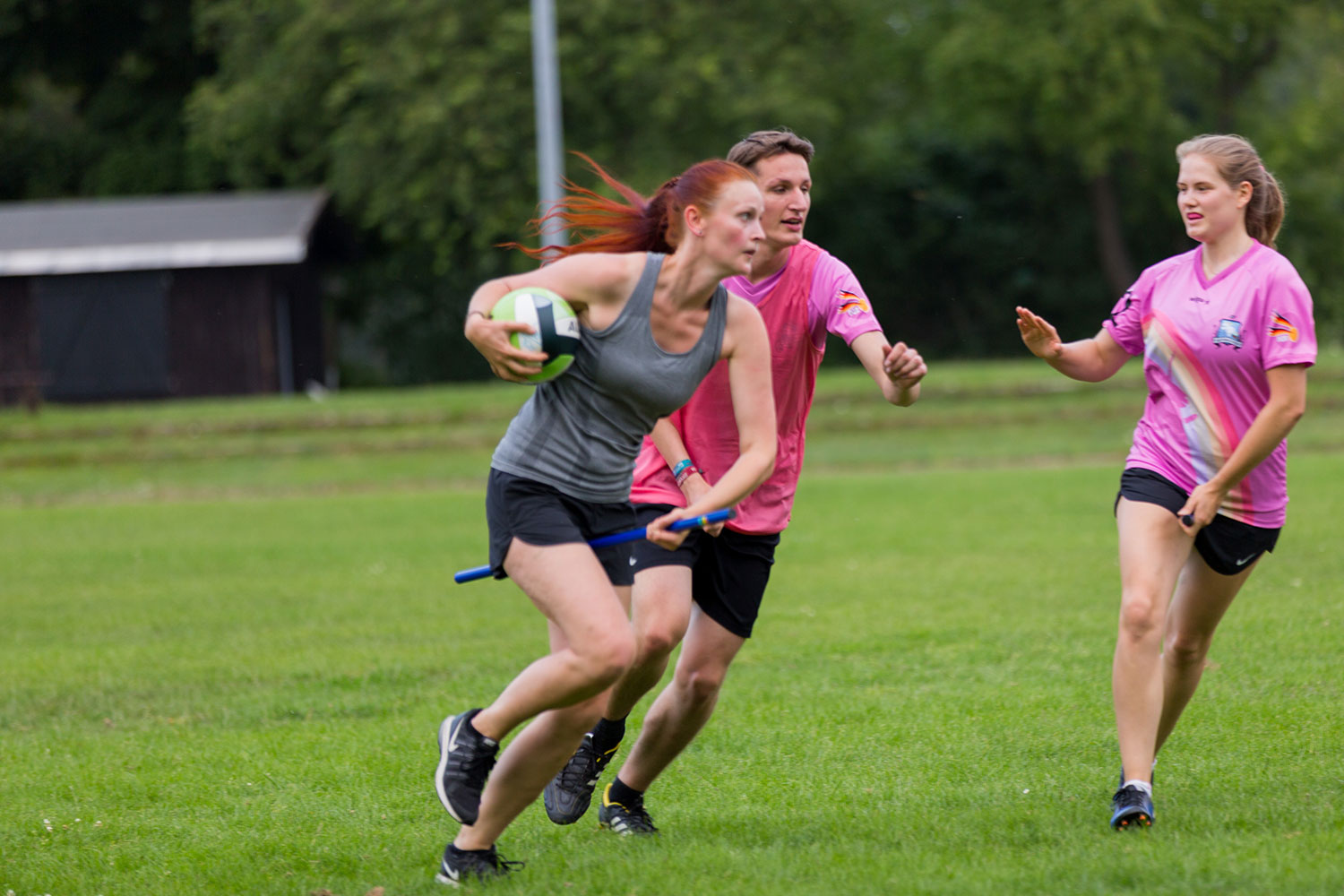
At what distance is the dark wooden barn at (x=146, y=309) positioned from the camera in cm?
3194

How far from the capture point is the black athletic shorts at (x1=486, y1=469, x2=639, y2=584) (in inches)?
177

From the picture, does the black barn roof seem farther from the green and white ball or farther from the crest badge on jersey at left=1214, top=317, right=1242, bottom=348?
the crest badge on jersey at left=1214, top=317, right=1242, bottom=348

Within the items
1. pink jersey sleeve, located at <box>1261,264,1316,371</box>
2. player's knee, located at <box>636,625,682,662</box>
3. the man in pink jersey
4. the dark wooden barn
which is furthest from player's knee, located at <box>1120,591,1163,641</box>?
the dark wooden barn

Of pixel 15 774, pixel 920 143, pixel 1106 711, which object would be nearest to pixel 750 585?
pixel 1106 711

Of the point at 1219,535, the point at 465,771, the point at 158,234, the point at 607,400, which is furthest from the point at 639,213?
the point at 158,234

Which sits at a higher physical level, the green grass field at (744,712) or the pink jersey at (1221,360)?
the pink jersey at (1221,360)

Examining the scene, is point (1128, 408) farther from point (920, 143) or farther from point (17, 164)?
point (17, 164)

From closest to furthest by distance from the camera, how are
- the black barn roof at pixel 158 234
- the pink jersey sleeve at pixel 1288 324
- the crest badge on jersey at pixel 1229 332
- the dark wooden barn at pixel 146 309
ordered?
the pink jersey sleeve at pixel 1288 324
the crest badge on jersey at pixel 1229 332
the black barn roof at pixel 158 234
the dark wooden barn at pixel 146 309

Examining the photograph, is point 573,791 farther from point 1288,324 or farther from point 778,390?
point 1288,324

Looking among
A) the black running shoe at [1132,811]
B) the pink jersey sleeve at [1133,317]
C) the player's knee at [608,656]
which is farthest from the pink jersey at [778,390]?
the black running shoe at [1132,811]

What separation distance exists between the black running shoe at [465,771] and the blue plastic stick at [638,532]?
458 mm

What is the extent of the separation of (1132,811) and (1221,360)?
5.01 feet

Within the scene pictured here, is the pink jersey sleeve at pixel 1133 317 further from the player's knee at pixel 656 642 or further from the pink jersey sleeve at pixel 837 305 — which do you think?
the player's knee at pixel 656 642

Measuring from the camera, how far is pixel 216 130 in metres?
35.0
